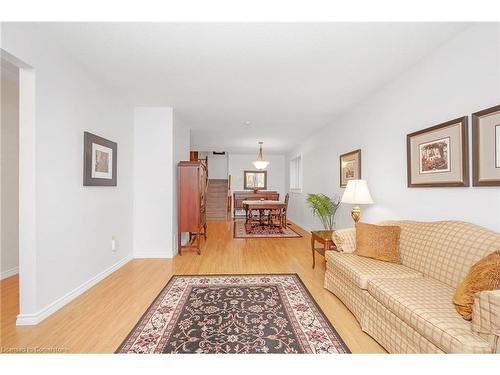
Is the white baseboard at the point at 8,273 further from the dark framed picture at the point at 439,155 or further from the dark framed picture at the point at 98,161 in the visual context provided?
the dark framed picture at the point at 439,155

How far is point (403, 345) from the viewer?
147cm

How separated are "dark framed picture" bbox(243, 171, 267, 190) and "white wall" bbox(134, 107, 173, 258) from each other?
5821mm

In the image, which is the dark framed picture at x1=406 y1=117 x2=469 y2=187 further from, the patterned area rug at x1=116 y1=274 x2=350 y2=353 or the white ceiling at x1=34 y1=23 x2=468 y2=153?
the patterned area rug at x1=116 y1=274 x2=350 y2=353

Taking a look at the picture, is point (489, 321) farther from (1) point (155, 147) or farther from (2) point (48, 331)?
(1) point (155, 147)

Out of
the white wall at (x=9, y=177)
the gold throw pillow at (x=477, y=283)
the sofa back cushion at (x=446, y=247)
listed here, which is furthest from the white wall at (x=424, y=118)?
the white wall at (x=9, y=177)

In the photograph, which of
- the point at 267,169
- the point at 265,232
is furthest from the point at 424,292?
the point at 267,169

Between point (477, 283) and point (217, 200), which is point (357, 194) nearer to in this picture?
point (477, 283)

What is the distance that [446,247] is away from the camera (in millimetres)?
1828

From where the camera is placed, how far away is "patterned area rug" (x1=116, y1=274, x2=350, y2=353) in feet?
5.50

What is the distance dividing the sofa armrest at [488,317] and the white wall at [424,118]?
915mm

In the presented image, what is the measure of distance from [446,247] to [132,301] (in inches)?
115

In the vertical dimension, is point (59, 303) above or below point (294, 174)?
below

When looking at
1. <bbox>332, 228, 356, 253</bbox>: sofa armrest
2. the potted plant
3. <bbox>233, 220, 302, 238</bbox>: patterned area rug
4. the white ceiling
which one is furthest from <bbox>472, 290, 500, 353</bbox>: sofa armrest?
<bbox>233, 220, 302, 238</bbox>: patterned area rug

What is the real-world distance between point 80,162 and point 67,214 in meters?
0.58
